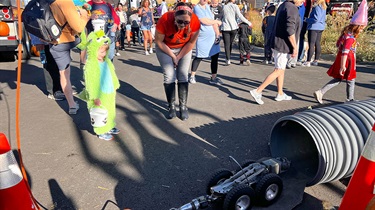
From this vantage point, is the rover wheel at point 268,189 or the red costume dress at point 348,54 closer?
the rover wheel at point 268,189

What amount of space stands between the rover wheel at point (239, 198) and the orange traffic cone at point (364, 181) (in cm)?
80

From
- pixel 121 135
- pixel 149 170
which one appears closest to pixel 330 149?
pixel 149 170

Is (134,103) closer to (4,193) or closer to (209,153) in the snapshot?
(209,153)

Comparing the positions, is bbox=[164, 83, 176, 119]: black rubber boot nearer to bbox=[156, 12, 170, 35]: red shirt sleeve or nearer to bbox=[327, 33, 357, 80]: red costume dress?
bbox=[156, 12, 170, 35]: red shirt sleeve

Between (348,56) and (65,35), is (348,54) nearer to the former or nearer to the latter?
(348,56)

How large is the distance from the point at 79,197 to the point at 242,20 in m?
7.01

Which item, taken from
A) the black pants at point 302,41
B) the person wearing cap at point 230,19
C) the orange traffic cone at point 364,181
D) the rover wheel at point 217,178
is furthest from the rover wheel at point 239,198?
the black pants at point 302,41

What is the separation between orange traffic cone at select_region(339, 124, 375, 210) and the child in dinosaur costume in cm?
294

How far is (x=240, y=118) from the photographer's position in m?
4.96

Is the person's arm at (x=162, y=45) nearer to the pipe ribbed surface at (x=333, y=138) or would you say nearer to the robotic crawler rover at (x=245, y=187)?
the pipe ribbed surface at (x=333, y=138)

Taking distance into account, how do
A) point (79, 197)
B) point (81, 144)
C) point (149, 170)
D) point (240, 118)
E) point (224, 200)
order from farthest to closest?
point (240, 118), point (81, 144), point (149, 170), point (79, 197), point (224, 200)

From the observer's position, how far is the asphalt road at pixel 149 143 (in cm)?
302

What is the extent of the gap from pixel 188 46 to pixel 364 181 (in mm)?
3188

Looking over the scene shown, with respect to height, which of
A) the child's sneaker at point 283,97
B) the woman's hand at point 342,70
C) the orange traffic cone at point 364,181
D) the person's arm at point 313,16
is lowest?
the child's sneaker at point 283,97
